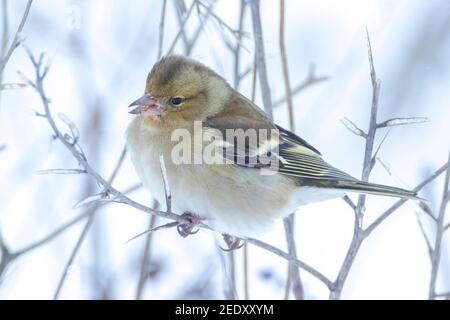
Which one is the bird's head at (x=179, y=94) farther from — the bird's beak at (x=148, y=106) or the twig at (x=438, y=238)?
the twig at (x=438, y=238)

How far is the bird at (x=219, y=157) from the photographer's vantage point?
353 centimetres

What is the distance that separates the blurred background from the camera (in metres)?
3.93

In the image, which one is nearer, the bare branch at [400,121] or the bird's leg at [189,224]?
the bare branch at [400,121]

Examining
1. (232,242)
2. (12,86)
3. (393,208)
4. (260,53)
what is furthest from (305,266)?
(12,86)

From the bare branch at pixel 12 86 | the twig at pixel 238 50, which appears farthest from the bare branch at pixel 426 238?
the bare branch at pixel 12 86

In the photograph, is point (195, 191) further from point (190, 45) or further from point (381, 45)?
point (381, 45)

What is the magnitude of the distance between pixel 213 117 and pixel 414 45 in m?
2.92

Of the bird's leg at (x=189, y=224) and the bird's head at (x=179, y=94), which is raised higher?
the bird's head at (x=179, y=94)

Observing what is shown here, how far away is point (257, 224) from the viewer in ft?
12.1

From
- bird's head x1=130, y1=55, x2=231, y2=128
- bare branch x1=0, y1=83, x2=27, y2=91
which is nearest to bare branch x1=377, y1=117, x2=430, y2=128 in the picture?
bird's head x1=130, y1=55, x2=231, y2=128
